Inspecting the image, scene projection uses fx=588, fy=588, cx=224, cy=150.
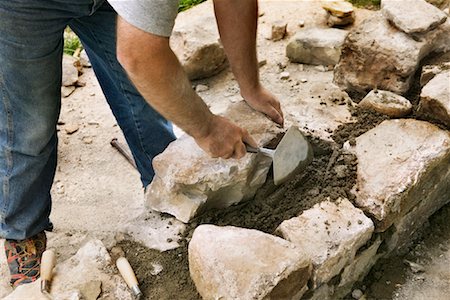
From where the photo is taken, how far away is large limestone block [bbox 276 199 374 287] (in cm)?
210

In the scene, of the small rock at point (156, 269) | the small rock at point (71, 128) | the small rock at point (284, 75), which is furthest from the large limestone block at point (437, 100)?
the small rock at point (71, 128)

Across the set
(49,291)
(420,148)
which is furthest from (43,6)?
(420,148)

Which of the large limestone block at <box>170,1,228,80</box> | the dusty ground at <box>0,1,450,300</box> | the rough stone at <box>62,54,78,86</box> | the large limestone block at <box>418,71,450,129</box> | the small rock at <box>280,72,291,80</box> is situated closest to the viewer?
the dusty ground at <box>0,1,450,300</box>

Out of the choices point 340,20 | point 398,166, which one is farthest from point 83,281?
point 340,20

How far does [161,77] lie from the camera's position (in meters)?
1.82

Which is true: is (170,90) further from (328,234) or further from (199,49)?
(199,49)

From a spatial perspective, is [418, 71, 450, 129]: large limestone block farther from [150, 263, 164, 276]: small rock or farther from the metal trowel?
[150, 263, 164, 276]: small rock

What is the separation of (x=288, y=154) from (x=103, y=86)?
42.7 inches

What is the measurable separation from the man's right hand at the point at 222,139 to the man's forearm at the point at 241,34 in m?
0.40

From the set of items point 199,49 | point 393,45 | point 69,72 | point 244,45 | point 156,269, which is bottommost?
point 69,72

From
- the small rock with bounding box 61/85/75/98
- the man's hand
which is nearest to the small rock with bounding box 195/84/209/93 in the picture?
the small rock with bounding box 61/85/75/98

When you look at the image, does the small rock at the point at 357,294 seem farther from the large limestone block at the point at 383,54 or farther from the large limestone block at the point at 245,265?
the large limestone block at the point at 383,54

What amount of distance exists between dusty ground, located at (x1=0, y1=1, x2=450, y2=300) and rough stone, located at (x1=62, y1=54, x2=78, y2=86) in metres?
0.08

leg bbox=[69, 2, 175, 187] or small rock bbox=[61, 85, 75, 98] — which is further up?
leg bbox=[69, 2, 175, 187]
